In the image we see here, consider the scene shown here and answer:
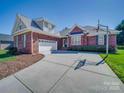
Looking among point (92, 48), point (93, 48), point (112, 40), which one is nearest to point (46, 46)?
point (92, 48)

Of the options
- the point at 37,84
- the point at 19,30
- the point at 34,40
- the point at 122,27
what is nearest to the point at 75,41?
the point at 34,40

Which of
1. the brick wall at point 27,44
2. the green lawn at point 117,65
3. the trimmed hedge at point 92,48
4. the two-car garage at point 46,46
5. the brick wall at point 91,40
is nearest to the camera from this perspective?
the green lawn at point 117,65

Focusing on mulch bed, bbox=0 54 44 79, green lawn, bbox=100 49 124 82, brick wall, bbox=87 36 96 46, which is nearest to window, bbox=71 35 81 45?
brick wall, bbox=87 36 96 46

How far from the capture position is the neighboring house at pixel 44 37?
16.1 m

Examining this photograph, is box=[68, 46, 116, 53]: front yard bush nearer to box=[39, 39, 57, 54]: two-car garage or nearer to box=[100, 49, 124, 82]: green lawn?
box=[39, 39, 57, 54]: two-car garage

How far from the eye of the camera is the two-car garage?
17373mm

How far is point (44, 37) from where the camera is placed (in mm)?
18062

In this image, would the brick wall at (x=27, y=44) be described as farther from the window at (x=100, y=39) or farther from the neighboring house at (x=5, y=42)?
the neighboring house at (x=5, y=42)

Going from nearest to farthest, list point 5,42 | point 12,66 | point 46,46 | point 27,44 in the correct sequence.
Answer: point 12,66 → point 27,44 → point 46,46 → point 5,42

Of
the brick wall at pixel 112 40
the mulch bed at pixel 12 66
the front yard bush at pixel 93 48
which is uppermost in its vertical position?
the brick wall at pixel 112 40

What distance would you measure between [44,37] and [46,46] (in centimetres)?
176

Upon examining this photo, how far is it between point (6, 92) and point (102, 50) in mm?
15678

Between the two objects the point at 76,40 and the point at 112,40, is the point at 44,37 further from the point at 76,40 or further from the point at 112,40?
the point at 112,40

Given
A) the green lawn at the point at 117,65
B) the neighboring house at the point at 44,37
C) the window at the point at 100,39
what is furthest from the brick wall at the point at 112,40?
the green lawn at the point at 117,65
